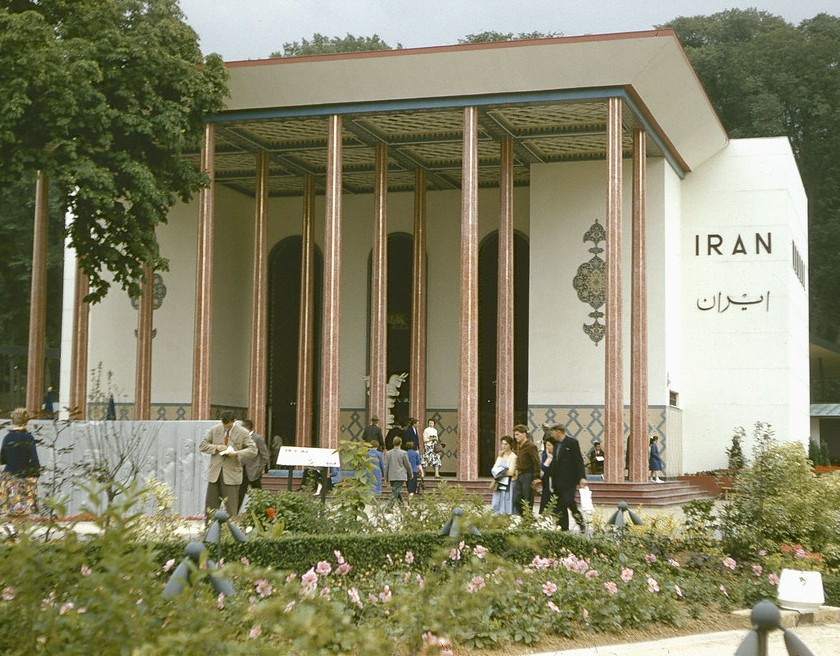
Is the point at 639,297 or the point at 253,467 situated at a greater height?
the point at 639,297

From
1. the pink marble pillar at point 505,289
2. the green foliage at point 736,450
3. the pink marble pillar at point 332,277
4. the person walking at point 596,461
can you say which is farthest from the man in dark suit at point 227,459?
the green foliage at point 736,450

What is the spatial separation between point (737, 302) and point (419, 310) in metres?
7.04

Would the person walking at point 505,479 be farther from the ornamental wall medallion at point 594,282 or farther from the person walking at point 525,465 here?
the ornamental wall medallion at point 594,282

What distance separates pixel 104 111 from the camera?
20.5 meters

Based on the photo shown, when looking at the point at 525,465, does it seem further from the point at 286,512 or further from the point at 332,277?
the point at 332,277

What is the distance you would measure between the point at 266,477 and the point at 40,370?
17.8 feet

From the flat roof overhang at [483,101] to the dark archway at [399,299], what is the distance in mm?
3669

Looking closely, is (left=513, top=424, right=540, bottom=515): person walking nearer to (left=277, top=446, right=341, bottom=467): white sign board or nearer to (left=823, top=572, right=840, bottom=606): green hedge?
(left=277, top=446, right=341, bottom=467): white sign board

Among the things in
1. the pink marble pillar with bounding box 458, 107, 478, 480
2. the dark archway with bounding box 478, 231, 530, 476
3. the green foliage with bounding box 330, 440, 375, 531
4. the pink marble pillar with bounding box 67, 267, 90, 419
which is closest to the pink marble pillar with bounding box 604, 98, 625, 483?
the pink marble pillar with bounding box 458, 107, 478, 480

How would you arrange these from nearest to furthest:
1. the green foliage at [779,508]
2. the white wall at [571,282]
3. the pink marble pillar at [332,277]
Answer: the green foliage at [779,508] → the pink marble pillar at [332,277] → the white wall at [571,282]

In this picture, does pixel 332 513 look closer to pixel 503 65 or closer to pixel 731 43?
pixel 503 65

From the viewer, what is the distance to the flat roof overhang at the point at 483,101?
22.3m

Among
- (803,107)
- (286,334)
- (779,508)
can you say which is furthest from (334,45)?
(779,508)

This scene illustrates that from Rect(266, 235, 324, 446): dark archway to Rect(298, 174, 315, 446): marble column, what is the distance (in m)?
3.31
